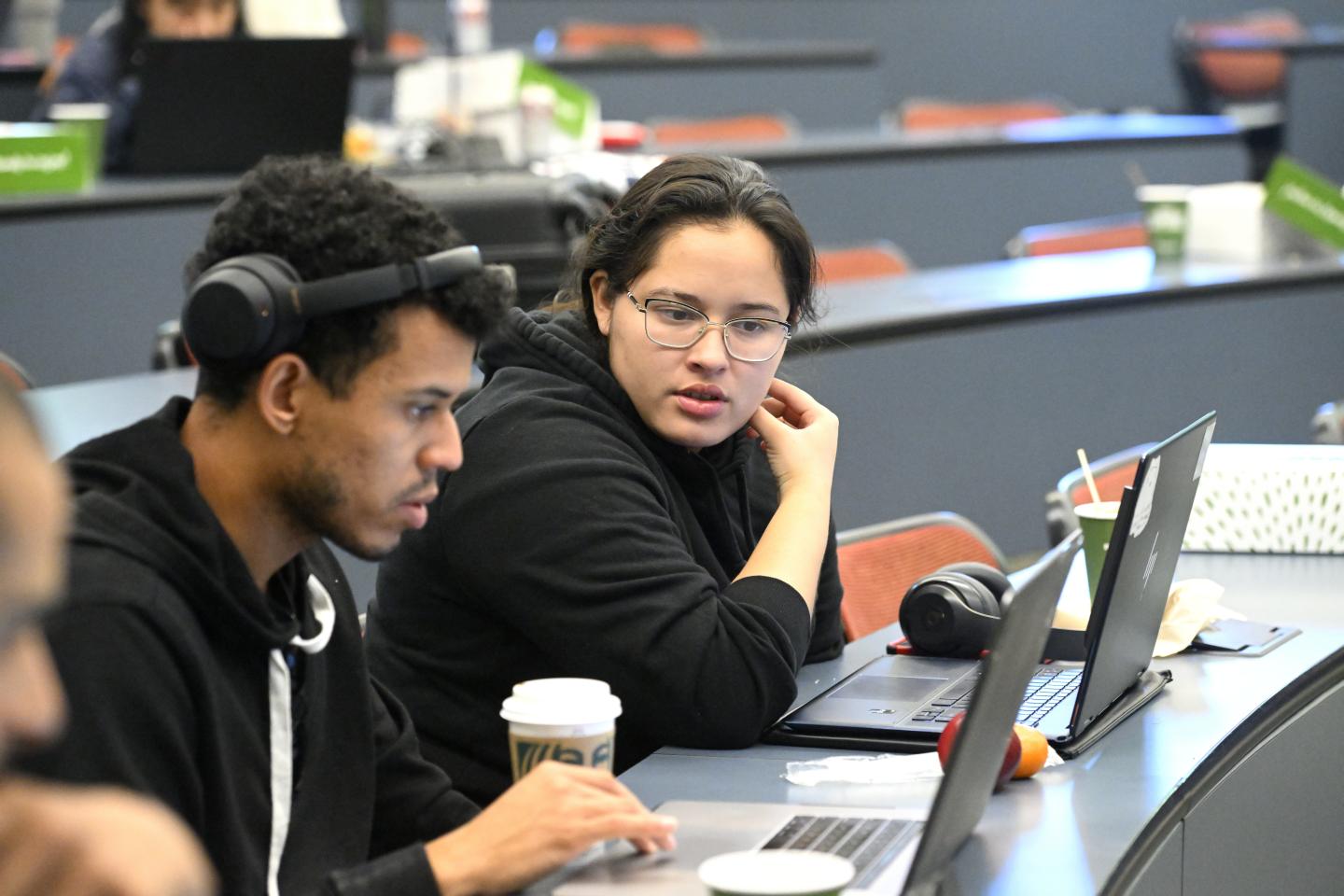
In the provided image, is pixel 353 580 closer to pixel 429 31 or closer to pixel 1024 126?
pixel 1024 126

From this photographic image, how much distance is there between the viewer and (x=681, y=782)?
160 cm

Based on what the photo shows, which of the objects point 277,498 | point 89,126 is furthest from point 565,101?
point 277,498

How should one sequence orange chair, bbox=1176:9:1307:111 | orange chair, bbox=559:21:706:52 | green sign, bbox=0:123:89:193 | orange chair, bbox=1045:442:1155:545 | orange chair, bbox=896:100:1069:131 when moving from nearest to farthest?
orange chair, bbox=1045:442:1155:545 < green sign, bbox=0:123:89:193 < orange chair, bbox=896:100:1069:131 < orange chair, bbox=559:21:706:52 < orange chair, bbox=1176:9:1307:111

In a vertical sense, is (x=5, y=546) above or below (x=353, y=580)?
above

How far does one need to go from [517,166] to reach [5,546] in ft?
11.8

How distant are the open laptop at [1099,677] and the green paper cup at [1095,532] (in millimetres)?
120

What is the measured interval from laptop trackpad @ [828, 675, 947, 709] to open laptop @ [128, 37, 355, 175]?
2.79m

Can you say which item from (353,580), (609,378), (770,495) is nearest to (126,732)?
(609,378)

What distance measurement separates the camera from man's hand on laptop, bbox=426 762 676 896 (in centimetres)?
128

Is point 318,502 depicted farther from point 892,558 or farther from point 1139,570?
point 892,558

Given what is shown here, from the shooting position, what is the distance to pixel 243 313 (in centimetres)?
126

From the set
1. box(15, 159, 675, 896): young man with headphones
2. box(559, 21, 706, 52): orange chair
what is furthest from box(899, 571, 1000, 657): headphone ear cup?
box(559, 21, 706, 52): orange chair

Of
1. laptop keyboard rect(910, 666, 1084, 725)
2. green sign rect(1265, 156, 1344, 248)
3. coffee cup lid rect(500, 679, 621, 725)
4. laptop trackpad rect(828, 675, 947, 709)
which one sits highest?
green sign rect(1265, 156, 1344, 248)

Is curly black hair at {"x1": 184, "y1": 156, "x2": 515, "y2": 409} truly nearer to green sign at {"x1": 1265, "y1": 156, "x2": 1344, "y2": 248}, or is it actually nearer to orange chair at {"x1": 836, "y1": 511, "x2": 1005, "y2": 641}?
orange chair at {"x1": 836, "y1": 511, "x2": 1005, "y2": 641}
